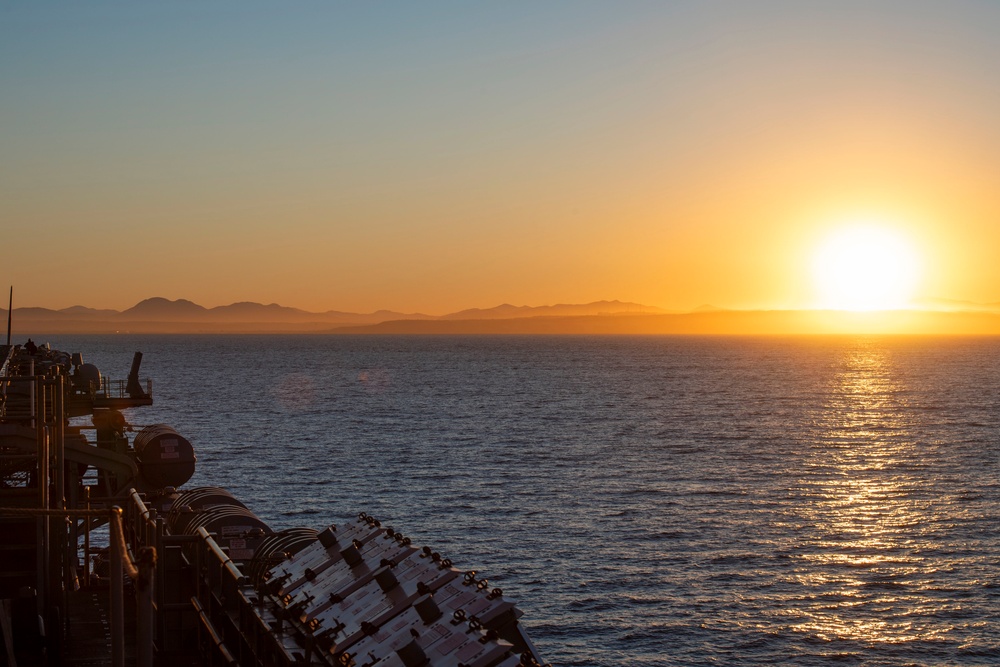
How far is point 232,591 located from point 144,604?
13900mm

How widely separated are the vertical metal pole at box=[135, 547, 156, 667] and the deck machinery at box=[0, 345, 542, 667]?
0.09 ft

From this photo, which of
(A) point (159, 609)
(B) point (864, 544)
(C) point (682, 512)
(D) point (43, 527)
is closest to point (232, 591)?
(A) point (159, 609)

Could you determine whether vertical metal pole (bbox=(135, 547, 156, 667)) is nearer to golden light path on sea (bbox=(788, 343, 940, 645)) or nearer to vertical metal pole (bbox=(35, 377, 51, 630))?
vertical metal pole (bbox=(35, 377, 51, 630))

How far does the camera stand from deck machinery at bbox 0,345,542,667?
754 inches

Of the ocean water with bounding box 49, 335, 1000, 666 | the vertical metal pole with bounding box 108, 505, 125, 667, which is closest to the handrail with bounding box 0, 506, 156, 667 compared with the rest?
the vertical metal pole with bounding box 108, 505, 125, 667

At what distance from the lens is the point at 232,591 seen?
2486 cm

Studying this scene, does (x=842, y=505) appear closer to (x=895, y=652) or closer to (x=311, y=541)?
(x=895, y=652)

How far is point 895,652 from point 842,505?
3313 cm

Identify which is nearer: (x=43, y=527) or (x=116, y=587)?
(x=116, y=587)

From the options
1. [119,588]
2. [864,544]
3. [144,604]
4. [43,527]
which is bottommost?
[864,544]

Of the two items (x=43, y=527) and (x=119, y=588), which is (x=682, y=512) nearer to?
(x=43, y=527)

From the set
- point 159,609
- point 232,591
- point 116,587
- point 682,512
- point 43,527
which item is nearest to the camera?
point 116,587

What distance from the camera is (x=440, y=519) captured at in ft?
210

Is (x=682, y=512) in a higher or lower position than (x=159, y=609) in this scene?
lower
